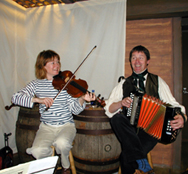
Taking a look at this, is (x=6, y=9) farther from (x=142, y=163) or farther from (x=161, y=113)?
(x=142, y=163)

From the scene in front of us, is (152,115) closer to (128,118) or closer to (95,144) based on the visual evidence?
(128,118)

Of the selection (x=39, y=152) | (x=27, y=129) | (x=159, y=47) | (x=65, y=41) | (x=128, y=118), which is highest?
(x=65, y=41)

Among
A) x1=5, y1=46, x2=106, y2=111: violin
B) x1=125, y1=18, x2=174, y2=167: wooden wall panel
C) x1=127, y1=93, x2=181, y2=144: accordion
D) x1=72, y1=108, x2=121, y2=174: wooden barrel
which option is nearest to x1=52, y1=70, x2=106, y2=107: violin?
x1=5, y1=46, x2=106, y2=111: violin

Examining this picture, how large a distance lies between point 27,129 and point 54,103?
0.53 m

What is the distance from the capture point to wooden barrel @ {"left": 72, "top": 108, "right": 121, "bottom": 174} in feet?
6.39

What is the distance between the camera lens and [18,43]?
113 inches

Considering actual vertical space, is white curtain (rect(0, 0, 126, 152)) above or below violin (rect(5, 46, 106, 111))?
above

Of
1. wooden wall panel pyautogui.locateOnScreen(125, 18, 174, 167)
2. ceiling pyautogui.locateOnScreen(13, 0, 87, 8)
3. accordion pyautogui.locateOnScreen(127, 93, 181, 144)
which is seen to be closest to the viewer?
accordion pyautogui.locateOnScreen(127, 93, 181, 144)

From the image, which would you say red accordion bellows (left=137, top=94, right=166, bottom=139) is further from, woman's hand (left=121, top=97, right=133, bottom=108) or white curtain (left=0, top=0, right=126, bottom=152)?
white curtain (left=0, top=0, right=126, bottom=152)

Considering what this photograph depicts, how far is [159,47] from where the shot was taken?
2.53 metres

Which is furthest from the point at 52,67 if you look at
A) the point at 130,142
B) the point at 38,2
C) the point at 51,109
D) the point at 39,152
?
the point at 38,2

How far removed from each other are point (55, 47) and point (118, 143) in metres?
1.80

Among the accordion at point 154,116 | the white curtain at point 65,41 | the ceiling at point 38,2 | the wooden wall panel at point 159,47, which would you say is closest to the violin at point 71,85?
the accordion at point 154,116

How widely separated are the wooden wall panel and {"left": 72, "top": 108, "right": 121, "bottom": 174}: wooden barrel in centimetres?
86
